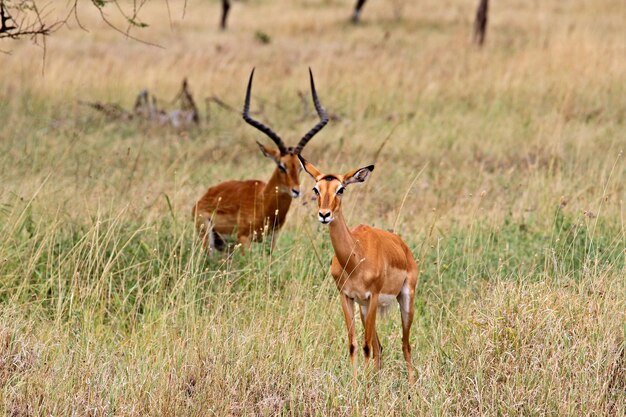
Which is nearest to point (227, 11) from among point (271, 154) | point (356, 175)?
point (271, 154)

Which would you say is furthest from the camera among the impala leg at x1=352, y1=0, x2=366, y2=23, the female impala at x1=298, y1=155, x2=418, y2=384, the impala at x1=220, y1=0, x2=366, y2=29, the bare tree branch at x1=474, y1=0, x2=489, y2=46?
the impala leg at x1=352, y1=0, x2=366, y2=23

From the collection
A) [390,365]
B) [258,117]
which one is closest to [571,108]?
[258,117]

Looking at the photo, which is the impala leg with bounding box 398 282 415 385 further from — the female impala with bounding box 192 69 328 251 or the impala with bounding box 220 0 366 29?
the impala with bounding box 220 0 366 29

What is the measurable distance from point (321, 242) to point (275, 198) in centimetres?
80

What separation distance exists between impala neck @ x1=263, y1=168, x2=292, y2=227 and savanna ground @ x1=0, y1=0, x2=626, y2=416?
163 millimetres

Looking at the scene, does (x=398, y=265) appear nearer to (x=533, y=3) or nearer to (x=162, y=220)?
(x=162, y=220)

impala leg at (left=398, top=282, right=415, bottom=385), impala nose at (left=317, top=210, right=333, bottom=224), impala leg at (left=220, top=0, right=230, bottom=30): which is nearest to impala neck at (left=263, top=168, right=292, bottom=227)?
impala leg at (left=398, top=282, right=415, bottom=385)

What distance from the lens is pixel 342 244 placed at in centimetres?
485

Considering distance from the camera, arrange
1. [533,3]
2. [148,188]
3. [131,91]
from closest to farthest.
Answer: [148,188], [131,91], [533,3]

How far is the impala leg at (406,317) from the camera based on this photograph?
5.05 metres

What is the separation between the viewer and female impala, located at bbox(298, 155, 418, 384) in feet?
15.7

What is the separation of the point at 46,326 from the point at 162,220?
1.65 meters

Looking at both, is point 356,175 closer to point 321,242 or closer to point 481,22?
point 321,242

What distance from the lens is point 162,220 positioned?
6.95 meters
